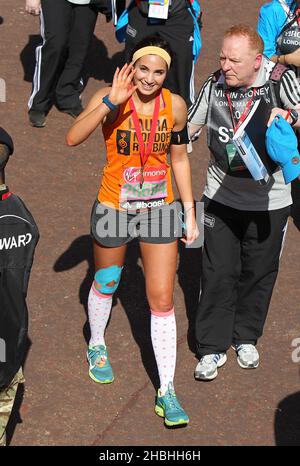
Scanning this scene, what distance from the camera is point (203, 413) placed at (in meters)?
7.33

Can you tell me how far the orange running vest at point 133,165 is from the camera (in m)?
6.86

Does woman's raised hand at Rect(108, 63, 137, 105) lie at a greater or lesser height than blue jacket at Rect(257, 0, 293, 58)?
greater

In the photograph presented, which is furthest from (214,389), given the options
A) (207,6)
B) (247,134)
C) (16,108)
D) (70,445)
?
(207,6)

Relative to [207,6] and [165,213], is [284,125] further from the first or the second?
[207,6]

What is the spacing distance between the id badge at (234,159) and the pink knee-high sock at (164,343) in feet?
3.41

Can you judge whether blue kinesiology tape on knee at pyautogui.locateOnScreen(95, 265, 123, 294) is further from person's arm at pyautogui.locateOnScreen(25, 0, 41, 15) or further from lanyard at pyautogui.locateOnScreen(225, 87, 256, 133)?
person's arm at pyautogui.locateOnScreen(25, 0, 41, 15)

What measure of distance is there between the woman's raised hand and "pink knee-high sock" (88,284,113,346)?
142 centimetres

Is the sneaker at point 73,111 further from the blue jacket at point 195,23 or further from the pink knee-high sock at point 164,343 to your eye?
the pink knee-high sock at point 164,343

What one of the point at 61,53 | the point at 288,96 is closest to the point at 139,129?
the point at 288,96

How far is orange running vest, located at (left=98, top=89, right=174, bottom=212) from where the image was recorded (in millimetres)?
6859

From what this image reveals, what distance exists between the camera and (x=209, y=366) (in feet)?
25.1

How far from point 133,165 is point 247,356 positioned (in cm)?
179

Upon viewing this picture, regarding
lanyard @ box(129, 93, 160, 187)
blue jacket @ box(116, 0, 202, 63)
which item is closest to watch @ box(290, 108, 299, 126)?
lanyard @ box(129, 93, 160, 187)

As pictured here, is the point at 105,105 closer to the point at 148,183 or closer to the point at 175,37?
the point at 148,183
